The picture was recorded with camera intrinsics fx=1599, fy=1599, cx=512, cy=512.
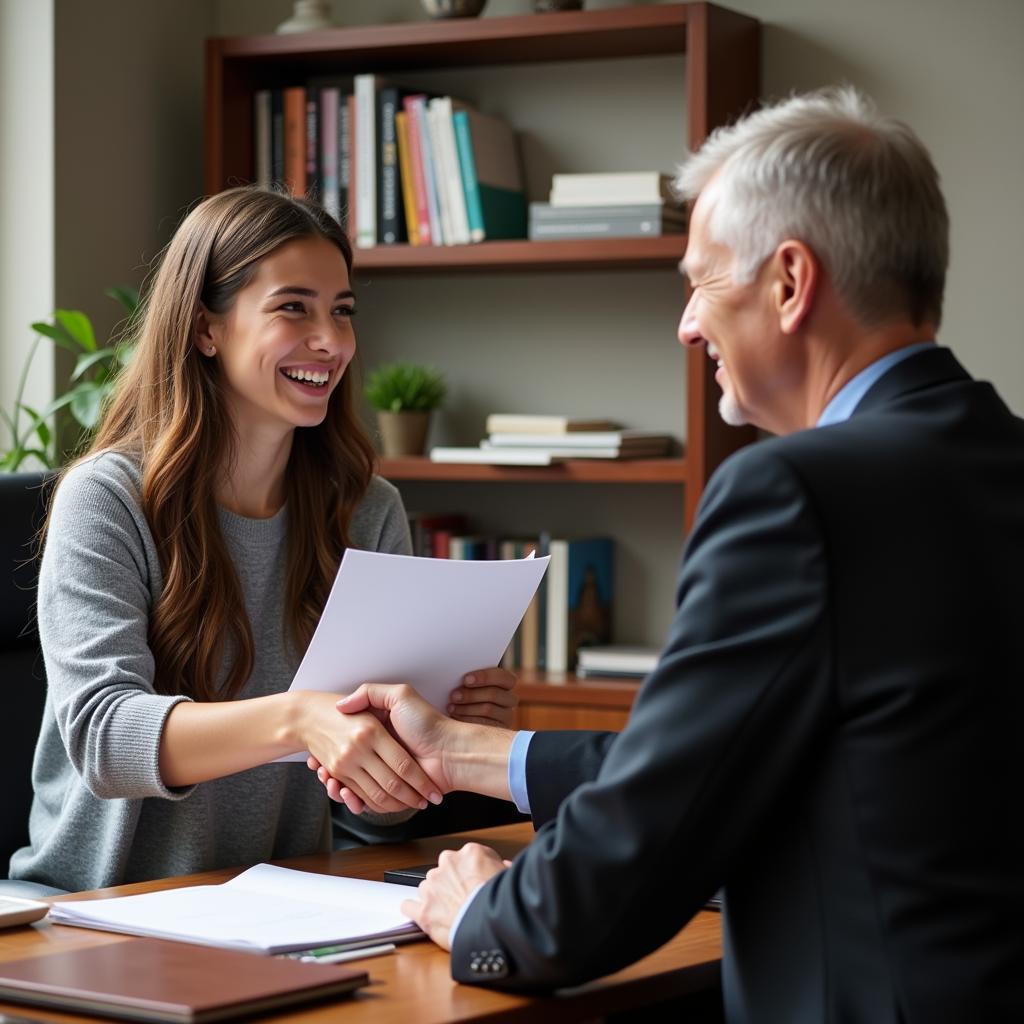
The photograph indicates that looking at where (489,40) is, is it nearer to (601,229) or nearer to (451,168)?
(451,168)

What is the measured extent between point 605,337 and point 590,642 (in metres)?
0.71

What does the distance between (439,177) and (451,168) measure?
0.04 m

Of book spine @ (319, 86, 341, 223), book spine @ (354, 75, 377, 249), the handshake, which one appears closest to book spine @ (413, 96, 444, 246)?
book spine @ (354, 75, 377, 249)

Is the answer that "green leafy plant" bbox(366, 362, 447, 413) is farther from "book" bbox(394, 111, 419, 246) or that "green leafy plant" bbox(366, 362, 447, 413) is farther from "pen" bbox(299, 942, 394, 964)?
"pen" bbox(299, 942, 394, 964)

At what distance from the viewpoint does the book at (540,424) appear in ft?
11.3

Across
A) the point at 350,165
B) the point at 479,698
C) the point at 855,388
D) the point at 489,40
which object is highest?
the point at 489,40

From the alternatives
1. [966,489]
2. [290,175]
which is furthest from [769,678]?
[290,175]

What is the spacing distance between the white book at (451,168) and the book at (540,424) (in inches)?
15.7

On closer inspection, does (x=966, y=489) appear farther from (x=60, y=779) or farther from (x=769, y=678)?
(x=60, y=779)

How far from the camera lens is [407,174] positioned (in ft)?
11.6

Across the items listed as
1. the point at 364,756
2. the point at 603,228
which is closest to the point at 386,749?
the point at 364,756

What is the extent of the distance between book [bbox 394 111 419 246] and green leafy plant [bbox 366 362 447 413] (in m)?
0.30

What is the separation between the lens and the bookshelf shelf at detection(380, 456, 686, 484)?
11.1ft

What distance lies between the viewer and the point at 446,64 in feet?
12.2
